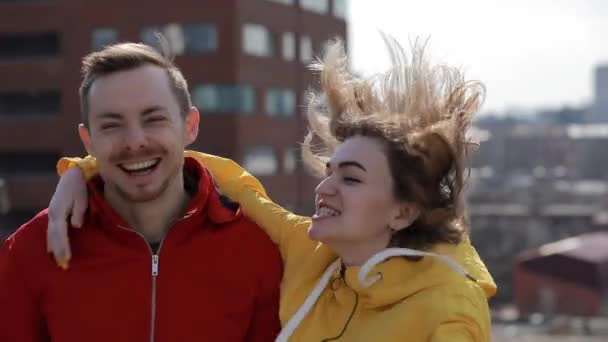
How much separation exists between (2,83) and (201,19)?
35.2 feet

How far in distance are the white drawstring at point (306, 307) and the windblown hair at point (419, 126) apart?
30 cm

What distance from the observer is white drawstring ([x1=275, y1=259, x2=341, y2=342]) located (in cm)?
334

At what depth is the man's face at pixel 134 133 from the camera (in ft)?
11.2

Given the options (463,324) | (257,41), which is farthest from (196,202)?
(257,41)

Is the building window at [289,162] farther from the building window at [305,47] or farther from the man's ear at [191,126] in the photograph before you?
the man's ear at [191,126]

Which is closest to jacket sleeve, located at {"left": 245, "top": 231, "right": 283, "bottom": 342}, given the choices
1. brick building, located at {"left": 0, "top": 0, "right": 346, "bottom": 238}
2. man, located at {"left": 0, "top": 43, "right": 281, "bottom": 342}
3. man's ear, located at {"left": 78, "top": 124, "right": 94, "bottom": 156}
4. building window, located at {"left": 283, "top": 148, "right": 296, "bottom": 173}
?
man, located at {"left": 0, "top": 43, "right": 281, "bottom": 342}

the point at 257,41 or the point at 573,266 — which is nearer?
the point at 257,41

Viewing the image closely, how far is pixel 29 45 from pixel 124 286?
4569cm

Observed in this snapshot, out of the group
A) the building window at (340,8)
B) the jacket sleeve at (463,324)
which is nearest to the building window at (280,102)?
the building window at (340,8)

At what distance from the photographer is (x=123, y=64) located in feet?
11.5

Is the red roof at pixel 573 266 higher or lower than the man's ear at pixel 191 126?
lower

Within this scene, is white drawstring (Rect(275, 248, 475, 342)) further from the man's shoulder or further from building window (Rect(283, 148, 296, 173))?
building window (Rect(283, 148, 296, 173))

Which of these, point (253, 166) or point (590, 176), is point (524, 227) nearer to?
point (253, 166)

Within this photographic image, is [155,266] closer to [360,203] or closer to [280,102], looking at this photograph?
[360,203]
